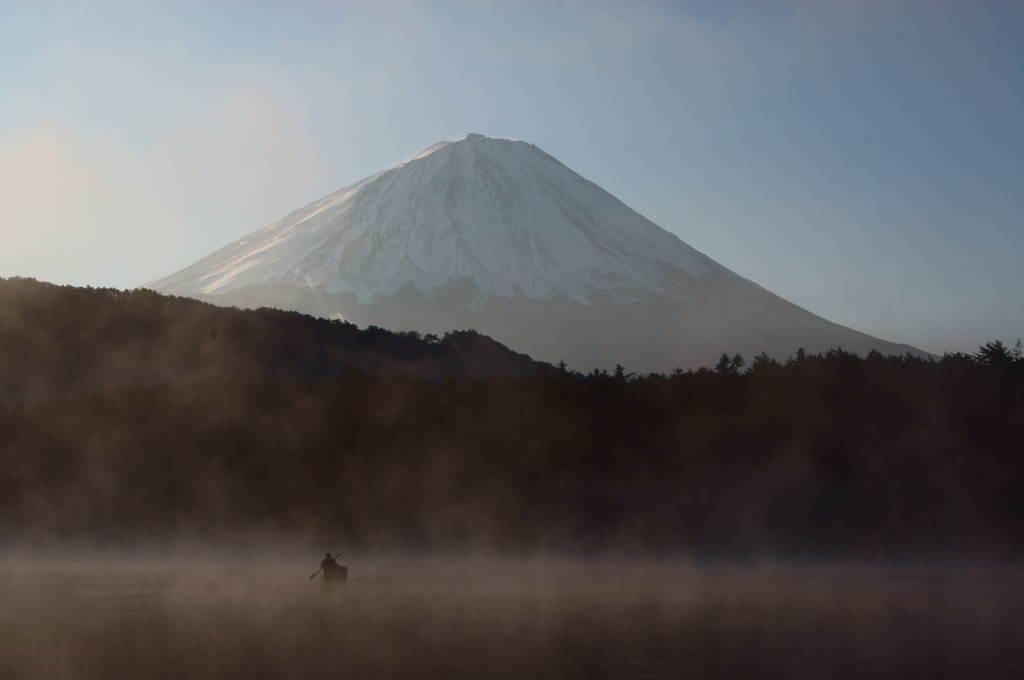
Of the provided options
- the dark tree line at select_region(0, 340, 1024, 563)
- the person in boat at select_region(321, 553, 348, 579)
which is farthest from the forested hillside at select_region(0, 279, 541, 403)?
the person in boat at select_region(321, 553, 348, 579)

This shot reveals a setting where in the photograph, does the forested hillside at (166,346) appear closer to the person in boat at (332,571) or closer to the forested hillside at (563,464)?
the forested hillside at (563,464)

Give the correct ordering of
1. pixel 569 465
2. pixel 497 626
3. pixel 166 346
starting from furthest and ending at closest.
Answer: pixel 166 346 < pixel 569 465 < pixel 497 626

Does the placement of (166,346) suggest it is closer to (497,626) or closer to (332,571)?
(332,571)

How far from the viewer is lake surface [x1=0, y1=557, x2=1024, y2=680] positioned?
27.9 meters

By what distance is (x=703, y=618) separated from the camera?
1469 inches

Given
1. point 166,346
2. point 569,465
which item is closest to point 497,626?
point 569,465

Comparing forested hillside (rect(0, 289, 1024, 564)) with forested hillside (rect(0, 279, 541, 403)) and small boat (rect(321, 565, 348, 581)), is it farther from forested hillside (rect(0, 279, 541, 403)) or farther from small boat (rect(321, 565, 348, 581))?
small boat (rect(321, 565, 348, 581))

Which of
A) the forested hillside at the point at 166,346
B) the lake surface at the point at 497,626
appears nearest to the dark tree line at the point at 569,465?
the lake surface at the point at 497,626

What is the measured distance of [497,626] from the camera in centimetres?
3444

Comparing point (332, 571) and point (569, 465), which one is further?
point (569, 465)

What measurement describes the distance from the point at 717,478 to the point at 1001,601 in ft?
92.4

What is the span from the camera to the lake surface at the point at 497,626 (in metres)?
27.9

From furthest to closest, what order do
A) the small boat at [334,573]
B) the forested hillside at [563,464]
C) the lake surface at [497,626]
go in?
the forested hillside at [563,464], the small boat at [334,573], the lake surface at [497,626]

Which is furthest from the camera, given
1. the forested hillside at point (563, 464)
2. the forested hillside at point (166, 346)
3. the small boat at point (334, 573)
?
the forested hillside at point (166, 346)
